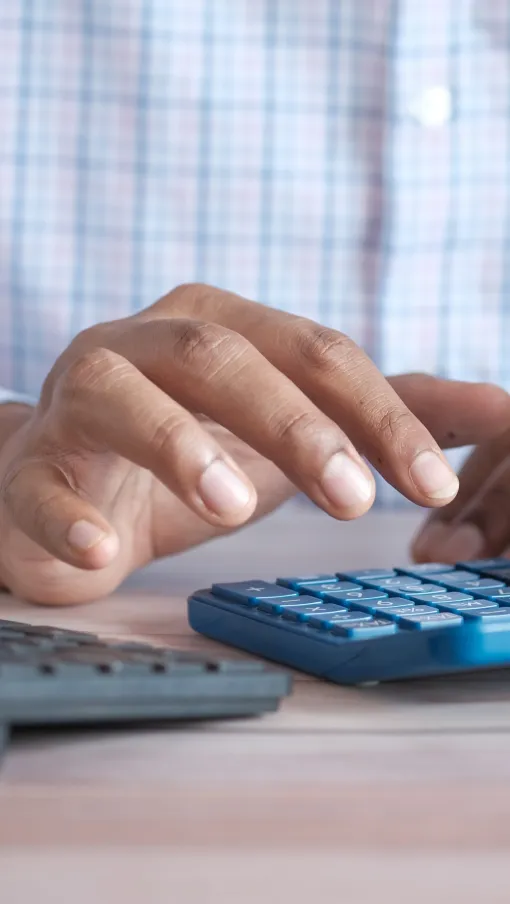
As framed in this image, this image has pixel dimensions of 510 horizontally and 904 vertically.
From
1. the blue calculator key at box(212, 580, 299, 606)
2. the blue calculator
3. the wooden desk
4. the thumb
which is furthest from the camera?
the thumb

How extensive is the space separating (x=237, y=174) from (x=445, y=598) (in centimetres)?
93

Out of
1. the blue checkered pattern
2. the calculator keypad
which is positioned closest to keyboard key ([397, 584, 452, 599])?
the calculator keypad

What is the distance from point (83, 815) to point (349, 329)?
104 centimetres

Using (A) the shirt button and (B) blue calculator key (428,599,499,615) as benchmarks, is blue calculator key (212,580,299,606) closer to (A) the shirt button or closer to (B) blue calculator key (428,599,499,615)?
(B) blue calculator key (428,599,499,615)

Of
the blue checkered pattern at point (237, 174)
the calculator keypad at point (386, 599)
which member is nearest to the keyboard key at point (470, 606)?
the calculator keypad at point (386, 599)

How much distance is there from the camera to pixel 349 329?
127 centimetres

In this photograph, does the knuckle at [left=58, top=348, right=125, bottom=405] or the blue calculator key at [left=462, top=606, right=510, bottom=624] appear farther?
the knuckle at [left=58, top=348, right=125, bottom=405]

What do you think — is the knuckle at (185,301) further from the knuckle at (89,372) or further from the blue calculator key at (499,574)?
the blue calculator key at (499,574)

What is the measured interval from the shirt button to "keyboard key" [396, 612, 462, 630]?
3.07 feet

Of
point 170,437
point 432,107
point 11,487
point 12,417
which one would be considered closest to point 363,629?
point 170,437

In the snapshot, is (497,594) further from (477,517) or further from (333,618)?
(477,517)

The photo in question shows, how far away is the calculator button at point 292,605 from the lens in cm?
44

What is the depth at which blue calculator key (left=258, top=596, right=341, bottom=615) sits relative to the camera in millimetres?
438

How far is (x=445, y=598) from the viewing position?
44 centimetres
